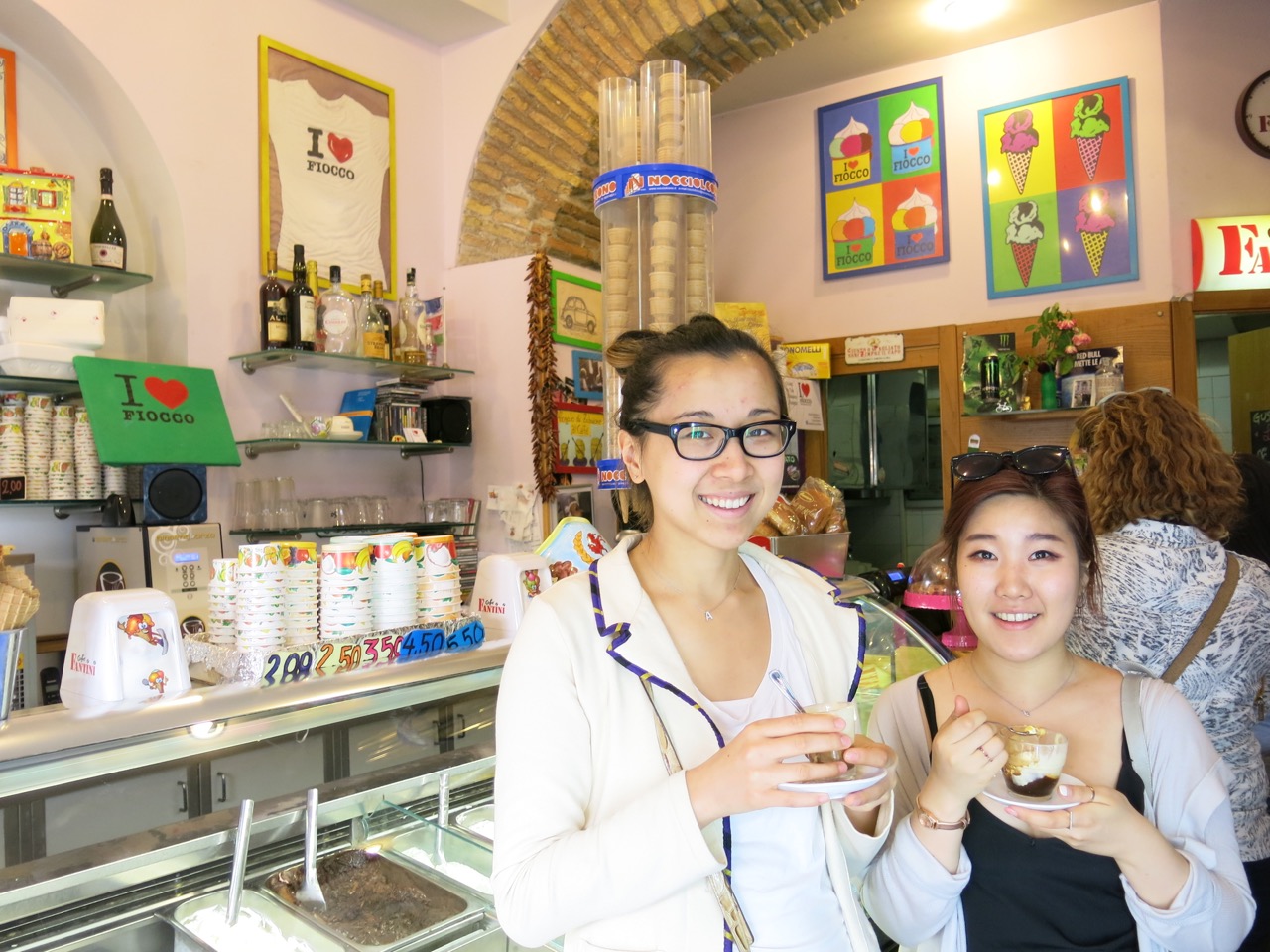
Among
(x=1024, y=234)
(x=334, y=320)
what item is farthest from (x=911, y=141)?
(x=334, y=320)

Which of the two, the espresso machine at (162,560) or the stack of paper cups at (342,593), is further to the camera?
the espresso machine at (162,560)

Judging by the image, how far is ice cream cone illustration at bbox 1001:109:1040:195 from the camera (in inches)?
237

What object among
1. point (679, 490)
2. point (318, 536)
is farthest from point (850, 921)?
point (318, 536)

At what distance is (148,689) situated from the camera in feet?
6.08

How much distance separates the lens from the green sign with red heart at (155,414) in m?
3.54

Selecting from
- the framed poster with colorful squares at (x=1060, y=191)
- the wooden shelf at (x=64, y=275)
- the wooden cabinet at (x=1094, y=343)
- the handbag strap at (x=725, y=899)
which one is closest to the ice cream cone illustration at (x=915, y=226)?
the framed poster with colorful squares at (x=1060, y=191)

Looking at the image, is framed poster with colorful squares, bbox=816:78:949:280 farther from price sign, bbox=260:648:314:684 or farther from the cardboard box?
price sign, bbox=260:648:314:684

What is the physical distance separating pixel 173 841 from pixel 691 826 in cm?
104

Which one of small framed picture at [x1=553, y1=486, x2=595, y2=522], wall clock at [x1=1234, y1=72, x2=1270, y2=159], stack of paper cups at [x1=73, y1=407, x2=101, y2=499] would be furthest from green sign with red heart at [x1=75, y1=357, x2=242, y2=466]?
wall clock at [x1=1234, y1=72, x2=1270, y2=159]

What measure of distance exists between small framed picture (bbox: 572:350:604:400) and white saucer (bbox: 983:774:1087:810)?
12.7 ft

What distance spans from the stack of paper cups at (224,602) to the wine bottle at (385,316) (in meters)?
2.68

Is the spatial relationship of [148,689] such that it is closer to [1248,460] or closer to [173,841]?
[173,841]

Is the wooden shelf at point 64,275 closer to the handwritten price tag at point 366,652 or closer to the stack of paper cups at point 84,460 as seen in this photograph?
the stack of paper cups at point 84,460

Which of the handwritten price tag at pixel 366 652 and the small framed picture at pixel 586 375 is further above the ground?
the small framed picture at pixel 586 375
